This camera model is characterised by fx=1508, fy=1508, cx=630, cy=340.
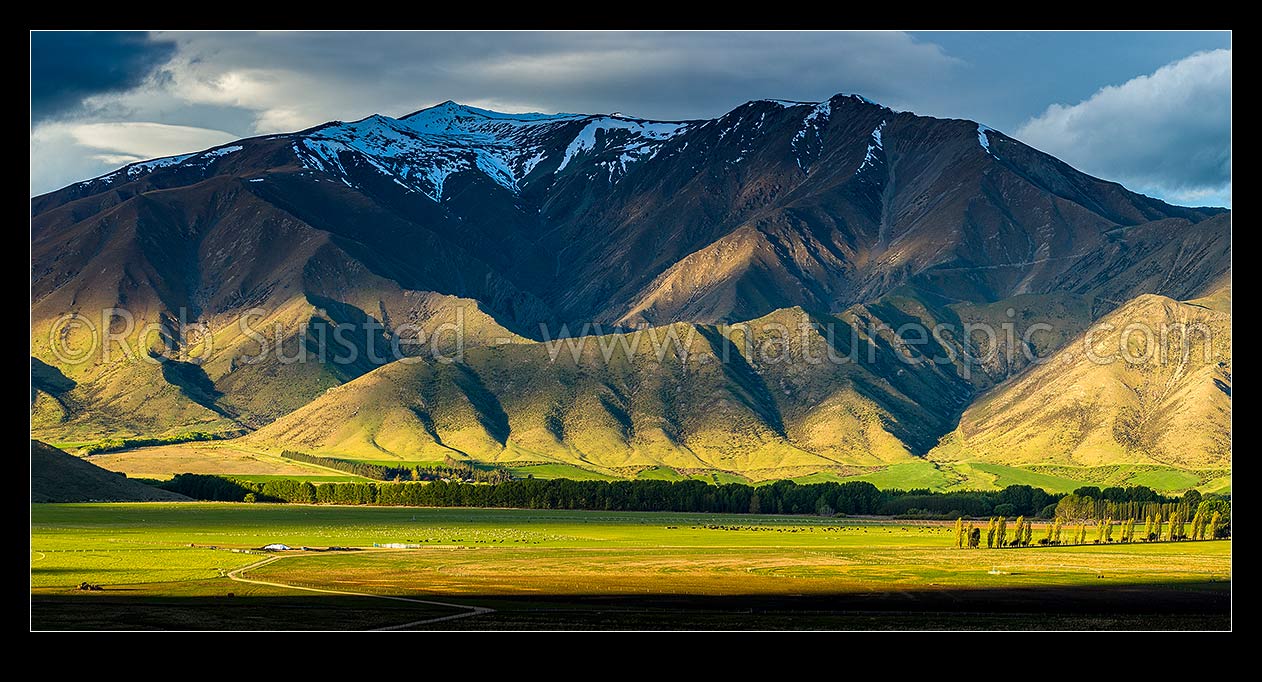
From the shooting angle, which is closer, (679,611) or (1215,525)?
(679,611)

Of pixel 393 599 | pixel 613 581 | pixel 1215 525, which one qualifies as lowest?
pixel 1215 525

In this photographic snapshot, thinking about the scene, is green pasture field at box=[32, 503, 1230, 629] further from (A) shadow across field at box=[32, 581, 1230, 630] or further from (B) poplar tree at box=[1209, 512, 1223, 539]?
(B) poplar tree at box=[1209, 512, 1223, 539]

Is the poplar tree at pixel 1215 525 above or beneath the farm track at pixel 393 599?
beneath

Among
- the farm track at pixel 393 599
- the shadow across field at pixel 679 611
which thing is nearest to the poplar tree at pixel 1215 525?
the shadow across field at pixel 679 611

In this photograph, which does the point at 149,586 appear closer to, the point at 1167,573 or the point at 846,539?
the point at 1167,573

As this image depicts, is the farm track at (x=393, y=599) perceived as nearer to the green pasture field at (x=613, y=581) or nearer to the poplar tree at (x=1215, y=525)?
the green pasture field at (x=613, y=581)

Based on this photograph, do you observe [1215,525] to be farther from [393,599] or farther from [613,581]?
[393,599]

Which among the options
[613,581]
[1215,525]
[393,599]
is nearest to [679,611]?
[393,599]
